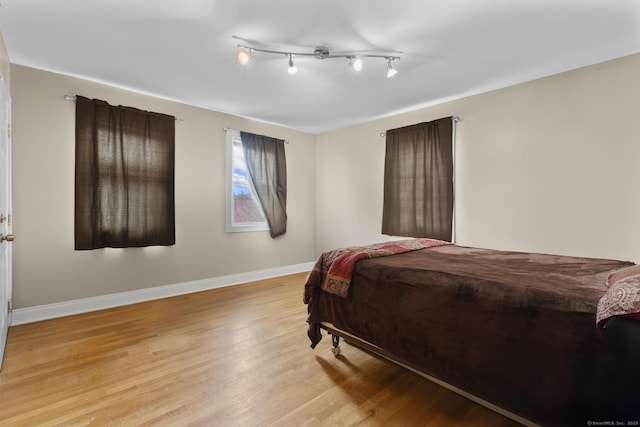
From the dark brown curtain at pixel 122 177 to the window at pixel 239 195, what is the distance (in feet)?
2.53

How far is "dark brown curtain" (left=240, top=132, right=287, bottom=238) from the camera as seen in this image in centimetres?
435

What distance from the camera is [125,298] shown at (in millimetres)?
3328

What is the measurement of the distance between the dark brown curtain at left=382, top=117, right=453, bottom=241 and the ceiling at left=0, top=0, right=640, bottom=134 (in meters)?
0.56

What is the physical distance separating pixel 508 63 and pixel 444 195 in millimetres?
1474

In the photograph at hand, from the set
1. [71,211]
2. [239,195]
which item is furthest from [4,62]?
[239,195]

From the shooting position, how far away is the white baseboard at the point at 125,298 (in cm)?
281

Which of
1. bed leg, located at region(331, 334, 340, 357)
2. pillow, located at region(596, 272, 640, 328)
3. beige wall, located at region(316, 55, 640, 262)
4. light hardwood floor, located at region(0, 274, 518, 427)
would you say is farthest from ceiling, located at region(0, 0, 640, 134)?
light hardwood floor, located at region(0, 274, 518, 427)

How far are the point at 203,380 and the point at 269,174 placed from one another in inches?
124

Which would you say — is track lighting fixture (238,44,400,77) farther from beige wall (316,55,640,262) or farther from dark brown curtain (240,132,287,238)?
dark brown curtain (240,132,287,238)

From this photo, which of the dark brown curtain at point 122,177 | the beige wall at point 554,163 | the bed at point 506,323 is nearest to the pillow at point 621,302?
the bed at point 506,323

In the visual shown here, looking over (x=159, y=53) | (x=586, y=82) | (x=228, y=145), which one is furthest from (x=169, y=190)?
(x=586, y=82)

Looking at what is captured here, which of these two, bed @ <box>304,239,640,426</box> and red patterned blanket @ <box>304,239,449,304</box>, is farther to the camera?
red patterned blanket @ <box>304,239,449,304</box>

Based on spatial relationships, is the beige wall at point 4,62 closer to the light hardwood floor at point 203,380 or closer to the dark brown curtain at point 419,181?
the light hardwood floor at point 203,380

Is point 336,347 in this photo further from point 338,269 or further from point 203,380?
point 203,380
